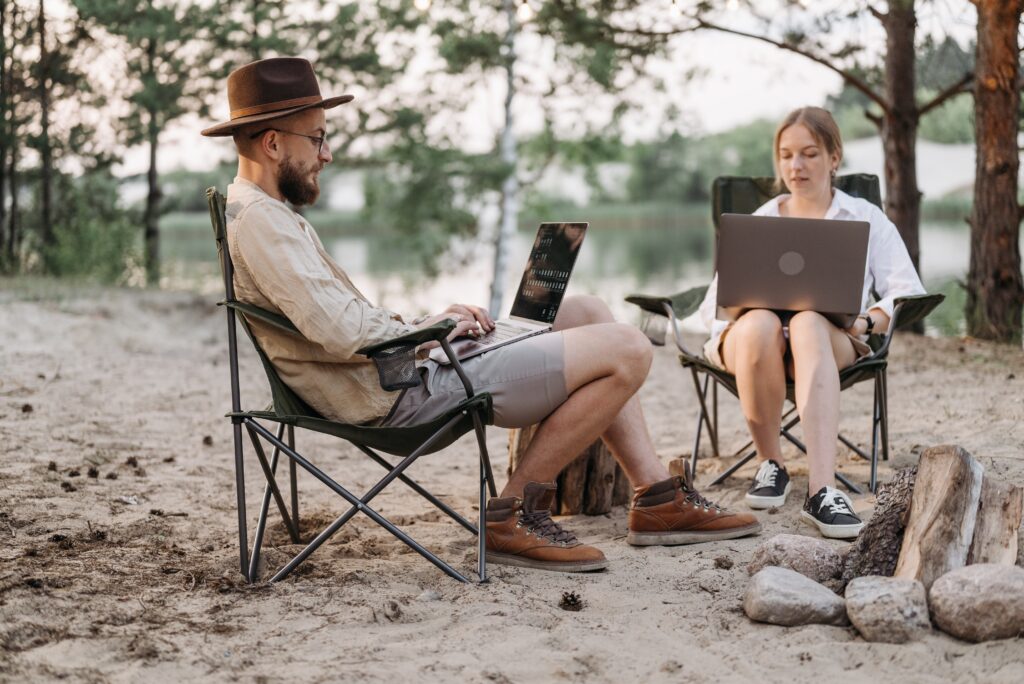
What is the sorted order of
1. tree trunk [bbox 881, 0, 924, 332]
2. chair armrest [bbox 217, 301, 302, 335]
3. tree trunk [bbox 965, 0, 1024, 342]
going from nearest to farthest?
1. chair armrest [bbox 217, 301, 302, 335]
2. tree trunk [bbox 965, 0, 1024, 342]
3. tree trunk [bbox 881, 0, 924, 332]

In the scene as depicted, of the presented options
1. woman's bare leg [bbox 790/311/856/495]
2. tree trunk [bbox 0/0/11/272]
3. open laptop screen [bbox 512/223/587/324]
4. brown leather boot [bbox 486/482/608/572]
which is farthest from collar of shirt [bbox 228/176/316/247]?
tree trunk [bbox 0/0/11/272]

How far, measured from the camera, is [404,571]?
264 centimetres

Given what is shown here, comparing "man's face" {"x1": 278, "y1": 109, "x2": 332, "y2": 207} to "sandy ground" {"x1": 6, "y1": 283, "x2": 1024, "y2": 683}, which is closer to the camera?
"sandy ground" {"x1": 6, "y1": 283, "x2": 1024, "y2": 683}

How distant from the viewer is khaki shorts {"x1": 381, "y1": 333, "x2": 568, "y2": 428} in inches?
101

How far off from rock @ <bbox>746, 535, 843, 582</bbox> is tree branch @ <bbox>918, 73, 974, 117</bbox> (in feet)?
16.2

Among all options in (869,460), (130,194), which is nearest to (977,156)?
(869,460)

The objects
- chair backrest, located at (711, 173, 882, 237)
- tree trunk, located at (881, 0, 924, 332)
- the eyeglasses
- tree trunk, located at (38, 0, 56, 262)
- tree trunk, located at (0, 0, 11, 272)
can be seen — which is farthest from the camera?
tree trunk, located at (38, 0, 56, 262)

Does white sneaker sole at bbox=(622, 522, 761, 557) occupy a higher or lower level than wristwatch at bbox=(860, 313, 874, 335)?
lower

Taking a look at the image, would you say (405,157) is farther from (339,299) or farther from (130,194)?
(339,299)

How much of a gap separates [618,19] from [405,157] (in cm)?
450

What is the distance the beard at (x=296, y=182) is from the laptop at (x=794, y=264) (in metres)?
1.23

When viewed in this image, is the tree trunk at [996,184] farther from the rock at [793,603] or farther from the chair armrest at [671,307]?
the rock at [793,603]

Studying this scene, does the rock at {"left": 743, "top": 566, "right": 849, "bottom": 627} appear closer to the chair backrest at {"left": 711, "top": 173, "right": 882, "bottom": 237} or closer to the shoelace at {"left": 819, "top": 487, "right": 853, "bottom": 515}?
the shoelace at {"left": 819, "top": 487, "right": 853, "bottom": 515}

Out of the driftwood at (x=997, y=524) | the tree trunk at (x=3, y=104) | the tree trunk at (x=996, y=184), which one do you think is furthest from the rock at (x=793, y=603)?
the tree trunk at (x=3, y=104)
